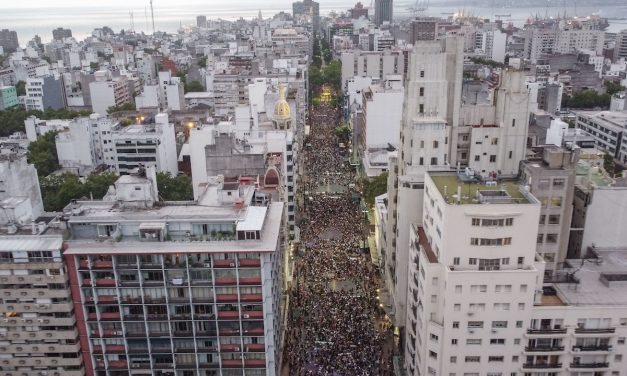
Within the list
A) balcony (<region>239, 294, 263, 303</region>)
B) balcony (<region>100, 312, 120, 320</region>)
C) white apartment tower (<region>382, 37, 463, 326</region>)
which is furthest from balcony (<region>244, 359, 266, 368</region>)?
white apartment tower (<region>382, 37, 463, 326</region>)

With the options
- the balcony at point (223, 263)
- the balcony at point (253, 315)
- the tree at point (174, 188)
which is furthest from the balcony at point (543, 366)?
the tree at point (174, 188)

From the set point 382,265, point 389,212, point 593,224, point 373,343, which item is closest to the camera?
point 593,224

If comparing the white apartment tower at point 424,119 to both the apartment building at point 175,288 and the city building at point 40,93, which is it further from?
the city building at point 40,93

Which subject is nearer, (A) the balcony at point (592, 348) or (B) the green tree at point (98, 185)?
(A) the balcony at point (592, 348)

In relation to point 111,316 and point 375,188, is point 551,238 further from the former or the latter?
point 375,188

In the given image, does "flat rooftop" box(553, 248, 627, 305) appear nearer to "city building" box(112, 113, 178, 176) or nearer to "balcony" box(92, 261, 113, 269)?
"balcony" box(92, 261, 113, 269)

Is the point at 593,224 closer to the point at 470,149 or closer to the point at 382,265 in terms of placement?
the point at 470,149

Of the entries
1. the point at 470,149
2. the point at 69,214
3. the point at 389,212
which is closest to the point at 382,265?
the point at 389,212
